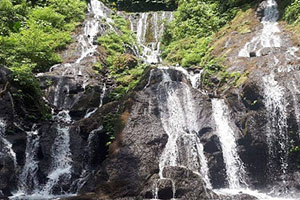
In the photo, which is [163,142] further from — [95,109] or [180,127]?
[95,109]

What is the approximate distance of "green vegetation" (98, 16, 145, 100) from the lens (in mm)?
17394

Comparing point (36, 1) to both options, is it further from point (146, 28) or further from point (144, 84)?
point (144, 84)

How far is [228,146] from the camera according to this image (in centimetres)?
1230

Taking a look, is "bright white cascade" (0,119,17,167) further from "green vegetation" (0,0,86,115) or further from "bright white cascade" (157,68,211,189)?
"bright white cascade" (157,68,211,189)

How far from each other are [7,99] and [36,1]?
17.1 metres

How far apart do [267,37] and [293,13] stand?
2430 mm

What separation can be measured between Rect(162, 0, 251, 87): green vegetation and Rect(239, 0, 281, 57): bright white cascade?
178 centimetres

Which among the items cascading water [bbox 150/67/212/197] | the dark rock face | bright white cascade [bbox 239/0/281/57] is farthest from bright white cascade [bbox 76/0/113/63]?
bright white cascade [bbox 239/0/281/57]

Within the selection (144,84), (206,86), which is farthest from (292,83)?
(144,84)

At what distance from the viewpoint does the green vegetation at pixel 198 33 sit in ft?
58.5

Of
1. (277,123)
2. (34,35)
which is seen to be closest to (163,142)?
(277,123)

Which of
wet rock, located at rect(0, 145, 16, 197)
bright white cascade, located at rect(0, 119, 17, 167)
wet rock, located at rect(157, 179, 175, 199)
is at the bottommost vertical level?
wet rock, located at rect(157, 179, 175, 199)

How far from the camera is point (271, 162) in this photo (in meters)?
11.5

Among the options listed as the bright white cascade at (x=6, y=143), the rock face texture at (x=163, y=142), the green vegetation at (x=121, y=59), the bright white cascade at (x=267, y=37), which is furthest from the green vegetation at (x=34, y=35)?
the bright white cascade at (x=267, y=37)
